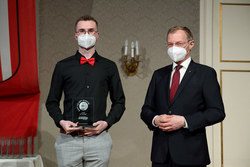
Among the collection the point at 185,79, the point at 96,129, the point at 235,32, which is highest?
the point at 235,32

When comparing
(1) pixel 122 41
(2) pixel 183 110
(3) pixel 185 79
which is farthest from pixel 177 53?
(1) pixel 122 41

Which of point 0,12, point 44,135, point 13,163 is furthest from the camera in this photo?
point 44,135

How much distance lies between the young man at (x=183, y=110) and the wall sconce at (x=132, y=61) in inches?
67.3

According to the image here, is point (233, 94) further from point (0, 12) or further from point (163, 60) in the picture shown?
point (0, 12)

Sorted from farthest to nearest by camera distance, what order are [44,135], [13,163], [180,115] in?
[44,135], [13,163], [180,115]

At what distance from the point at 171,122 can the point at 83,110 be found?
0.57 meters

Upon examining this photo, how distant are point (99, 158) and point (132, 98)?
1.86 meters

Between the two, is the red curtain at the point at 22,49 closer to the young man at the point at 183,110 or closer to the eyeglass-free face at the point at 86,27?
the eyeglass-free face at the point at 86,27

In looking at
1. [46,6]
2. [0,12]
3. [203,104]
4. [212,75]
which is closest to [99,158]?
[203,104]

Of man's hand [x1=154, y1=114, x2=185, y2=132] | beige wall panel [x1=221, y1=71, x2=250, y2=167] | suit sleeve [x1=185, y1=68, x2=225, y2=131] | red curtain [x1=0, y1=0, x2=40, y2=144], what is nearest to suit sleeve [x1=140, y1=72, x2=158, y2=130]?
man's hand [x1=154, y1=114, x2=185, y2=132]

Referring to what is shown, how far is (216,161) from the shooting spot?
3918mm

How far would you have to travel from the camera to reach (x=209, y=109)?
1.90 metres

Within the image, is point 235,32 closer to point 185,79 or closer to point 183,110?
point 185,79

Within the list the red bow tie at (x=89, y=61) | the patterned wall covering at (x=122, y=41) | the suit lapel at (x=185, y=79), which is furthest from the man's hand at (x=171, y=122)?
the patterned wall covering at (x=122, y=41)
